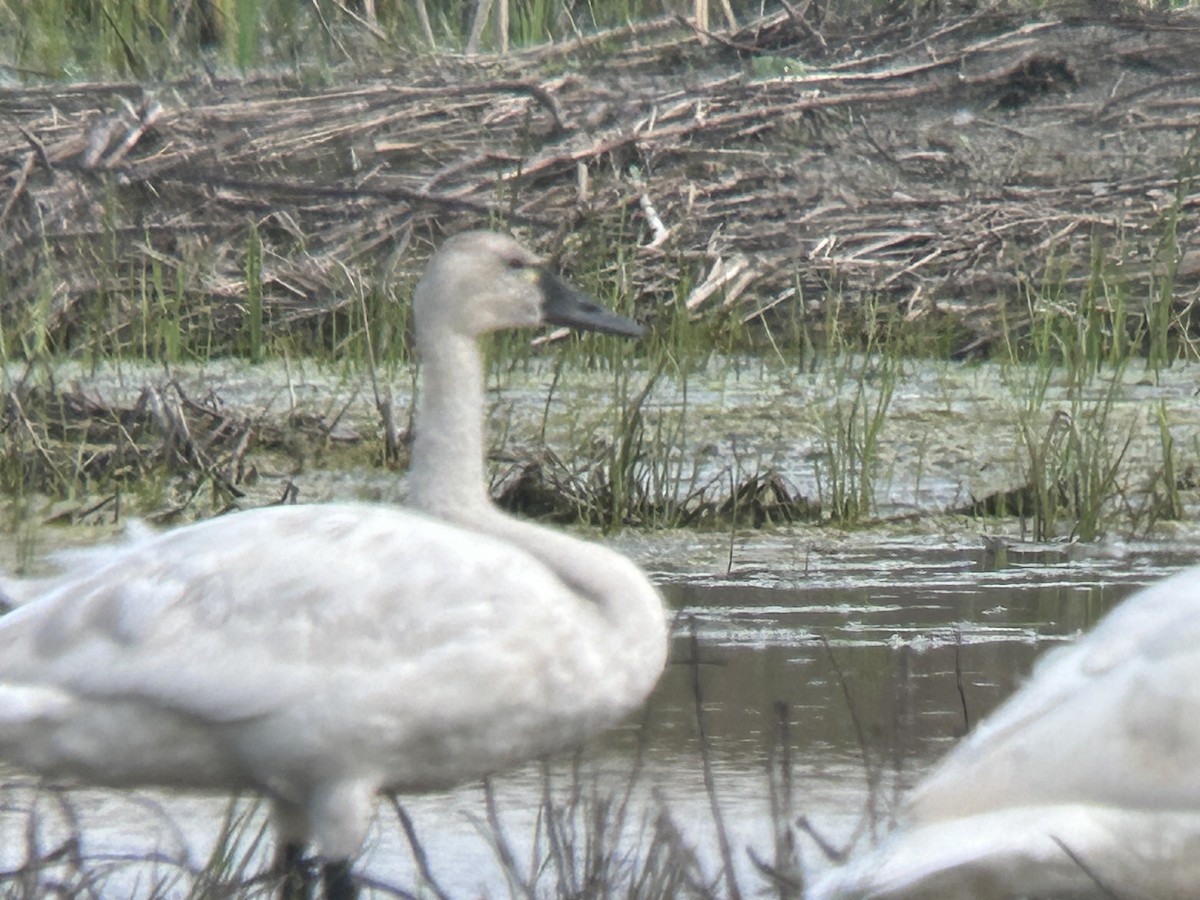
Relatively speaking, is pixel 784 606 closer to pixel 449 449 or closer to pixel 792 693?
pixel 792 693

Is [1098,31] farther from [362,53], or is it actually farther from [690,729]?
[690,729]

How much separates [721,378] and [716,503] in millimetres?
1761

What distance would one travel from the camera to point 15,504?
615 centimetres

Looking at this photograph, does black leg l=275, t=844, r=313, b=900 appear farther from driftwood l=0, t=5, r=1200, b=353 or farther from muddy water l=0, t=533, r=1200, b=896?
driftwood l=0, t=5, r=1200, b=353

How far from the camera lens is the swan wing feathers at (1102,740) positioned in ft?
9.01

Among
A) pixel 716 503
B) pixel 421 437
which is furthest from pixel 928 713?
pixel 716 503

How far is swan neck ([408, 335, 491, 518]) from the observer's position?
3852 millimetres

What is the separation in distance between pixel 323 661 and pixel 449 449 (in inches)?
25.9

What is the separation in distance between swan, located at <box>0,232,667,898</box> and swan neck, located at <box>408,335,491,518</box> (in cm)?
33

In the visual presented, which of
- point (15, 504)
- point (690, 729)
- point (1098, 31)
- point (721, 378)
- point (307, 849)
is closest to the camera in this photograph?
point (307, 849)

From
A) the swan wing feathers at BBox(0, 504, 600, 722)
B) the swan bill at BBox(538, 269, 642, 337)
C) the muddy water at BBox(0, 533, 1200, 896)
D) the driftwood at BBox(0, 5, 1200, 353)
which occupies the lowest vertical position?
the muddy water at BBox(0, 533, 1200, 896)

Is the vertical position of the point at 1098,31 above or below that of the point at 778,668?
above

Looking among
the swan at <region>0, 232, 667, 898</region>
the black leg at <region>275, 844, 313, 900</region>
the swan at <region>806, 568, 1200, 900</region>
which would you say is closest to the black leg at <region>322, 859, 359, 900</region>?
the swan at <region>0, 232, 667, 898</region>

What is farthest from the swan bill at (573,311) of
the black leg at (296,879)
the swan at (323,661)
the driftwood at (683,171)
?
the driftwood at (683,171)
